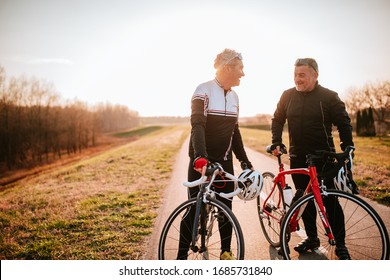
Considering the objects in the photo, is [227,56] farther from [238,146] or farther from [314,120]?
[314,120]

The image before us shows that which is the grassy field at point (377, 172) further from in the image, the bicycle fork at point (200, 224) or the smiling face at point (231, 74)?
the bicycle fork at point (200, 224)

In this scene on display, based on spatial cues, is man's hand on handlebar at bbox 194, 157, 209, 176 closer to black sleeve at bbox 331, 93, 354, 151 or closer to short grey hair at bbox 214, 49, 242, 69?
short grey hair at bbox 214, 49, 242, 69

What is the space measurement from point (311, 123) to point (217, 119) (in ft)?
4.10

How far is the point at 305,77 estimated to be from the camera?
3037 millimetres

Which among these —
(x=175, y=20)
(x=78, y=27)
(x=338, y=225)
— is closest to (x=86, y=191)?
(x=78, y=27)

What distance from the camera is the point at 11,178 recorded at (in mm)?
9430

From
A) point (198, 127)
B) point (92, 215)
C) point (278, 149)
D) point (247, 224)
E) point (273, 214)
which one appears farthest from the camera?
point (92, 215)

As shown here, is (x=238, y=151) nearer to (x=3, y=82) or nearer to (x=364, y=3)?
(x=364, y=3)

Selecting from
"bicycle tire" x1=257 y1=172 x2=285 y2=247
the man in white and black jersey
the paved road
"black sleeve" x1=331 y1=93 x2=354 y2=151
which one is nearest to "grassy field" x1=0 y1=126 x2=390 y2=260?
the paved road

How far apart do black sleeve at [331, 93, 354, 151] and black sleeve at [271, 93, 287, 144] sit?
634mm

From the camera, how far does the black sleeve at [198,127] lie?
2.42 m

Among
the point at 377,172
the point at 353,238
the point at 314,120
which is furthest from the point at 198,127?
the point at 377,172
